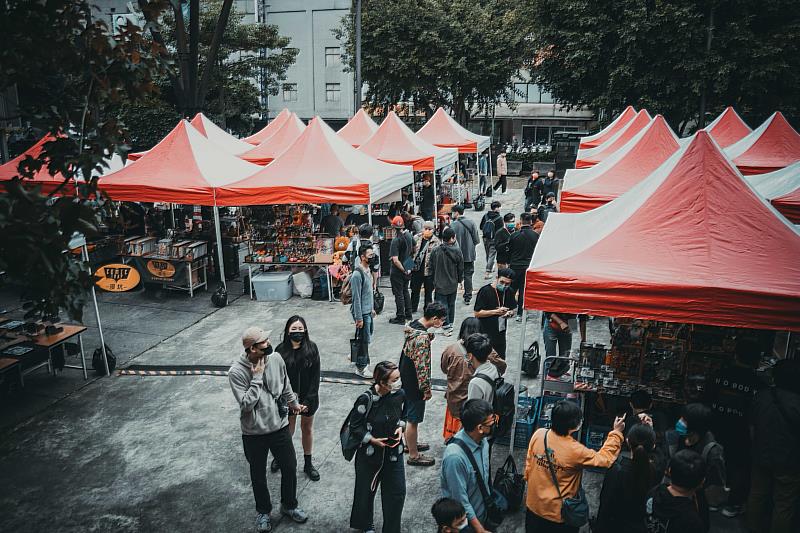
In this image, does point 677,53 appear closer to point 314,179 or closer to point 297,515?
point 314,179

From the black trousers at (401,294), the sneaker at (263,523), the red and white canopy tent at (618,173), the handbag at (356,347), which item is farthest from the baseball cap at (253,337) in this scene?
the red and white canopy tent at (618,173)

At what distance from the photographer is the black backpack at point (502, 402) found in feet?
16.6

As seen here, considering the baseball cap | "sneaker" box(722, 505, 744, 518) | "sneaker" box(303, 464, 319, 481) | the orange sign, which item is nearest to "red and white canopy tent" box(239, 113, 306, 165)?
the orange sign

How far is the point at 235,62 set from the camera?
35.4 meters

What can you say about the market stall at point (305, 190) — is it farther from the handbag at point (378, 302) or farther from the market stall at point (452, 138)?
the market stall at point (452, 138)

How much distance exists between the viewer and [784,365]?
4719mm

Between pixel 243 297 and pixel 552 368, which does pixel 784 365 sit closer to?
pixel 552 368

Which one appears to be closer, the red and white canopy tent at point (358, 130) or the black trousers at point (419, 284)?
the black trousers at point (419, 284)

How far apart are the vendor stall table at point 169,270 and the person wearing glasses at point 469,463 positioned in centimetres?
943

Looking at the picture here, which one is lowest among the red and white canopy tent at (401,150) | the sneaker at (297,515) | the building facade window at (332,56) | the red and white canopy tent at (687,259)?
the sneaker at (297,515)

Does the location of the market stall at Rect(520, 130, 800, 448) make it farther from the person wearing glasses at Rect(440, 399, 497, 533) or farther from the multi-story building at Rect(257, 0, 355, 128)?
the multi-story building at Rect(257, 0, 355, 128)

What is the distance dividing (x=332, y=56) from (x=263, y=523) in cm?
4387

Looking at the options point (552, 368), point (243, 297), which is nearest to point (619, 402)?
point (552, 368)

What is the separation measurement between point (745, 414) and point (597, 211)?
9.53 feet
